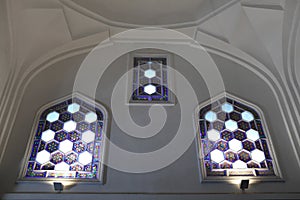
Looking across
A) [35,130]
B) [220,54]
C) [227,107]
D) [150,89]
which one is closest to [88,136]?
[35,130]

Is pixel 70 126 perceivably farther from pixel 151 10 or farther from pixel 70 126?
pixel 151 10

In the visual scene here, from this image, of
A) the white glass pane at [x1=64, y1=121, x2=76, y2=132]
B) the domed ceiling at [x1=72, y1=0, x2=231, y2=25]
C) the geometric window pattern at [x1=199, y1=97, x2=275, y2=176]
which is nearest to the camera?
the geometric window pattern at [x1=199, y1=97, x2=275, y2=176]

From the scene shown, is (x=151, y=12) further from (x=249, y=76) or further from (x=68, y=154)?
(x=68, y=154)

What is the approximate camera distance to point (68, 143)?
5.26 meters

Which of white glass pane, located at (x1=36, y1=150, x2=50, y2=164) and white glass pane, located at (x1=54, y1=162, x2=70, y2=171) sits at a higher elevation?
white glass pane, located at (x1=36, y1=150, x2=50, y2=164)

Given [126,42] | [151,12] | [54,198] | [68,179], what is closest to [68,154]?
[68,179]

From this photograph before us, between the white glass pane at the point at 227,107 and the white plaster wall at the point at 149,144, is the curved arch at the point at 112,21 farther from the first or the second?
the white glass pane at the point at 227,107

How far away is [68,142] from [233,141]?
2.95 metres

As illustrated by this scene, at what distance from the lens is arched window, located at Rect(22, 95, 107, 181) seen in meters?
4.84

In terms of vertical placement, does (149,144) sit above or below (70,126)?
below

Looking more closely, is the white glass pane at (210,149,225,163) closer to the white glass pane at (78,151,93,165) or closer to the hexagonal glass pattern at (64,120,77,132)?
the white glass pane at (78,151,93,165)

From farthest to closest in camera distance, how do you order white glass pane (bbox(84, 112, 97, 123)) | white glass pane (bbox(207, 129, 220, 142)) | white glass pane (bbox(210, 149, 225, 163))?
1. white glass pane (bbox(84, 112, 97, 123))
2. white glass pane (bbox(207, 129, 220, 142))
3. white glass pane (bbox(210, 149, 225, 163))

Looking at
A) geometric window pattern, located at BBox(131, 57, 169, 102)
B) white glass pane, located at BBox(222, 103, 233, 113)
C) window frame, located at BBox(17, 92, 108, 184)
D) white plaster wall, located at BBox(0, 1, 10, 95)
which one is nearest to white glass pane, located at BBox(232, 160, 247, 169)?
white glass pane, located at BBox(222, 103, 233, 113)

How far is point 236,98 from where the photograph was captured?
6012 mm
